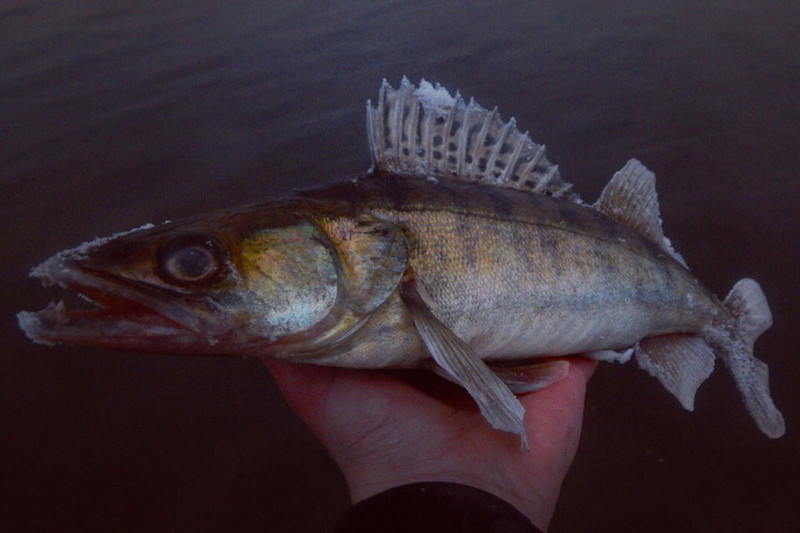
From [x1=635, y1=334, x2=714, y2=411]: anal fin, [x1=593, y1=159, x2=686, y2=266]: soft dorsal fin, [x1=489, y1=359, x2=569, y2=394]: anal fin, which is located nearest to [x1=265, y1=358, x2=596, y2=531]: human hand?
[x1=489, y1=359, x2=569, y2=394]: anal fin

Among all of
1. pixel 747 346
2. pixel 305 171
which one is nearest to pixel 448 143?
pixel 747 346

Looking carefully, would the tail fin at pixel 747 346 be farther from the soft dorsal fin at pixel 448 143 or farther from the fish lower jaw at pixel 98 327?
the fish lower jaw at pixel 98 327

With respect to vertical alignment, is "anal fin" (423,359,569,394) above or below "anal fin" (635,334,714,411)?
above

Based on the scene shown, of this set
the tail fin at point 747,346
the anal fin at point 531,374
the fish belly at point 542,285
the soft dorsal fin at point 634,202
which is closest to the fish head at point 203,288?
the fish belly at point 542,285

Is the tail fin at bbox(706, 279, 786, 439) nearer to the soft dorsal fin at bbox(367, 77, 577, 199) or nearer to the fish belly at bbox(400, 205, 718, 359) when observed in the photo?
the fish belly at bbox(400, 205, 718, 359)

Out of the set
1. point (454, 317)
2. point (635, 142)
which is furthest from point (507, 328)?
point (635, 142)

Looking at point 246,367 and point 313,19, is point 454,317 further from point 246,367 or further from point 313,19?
point 313,19
